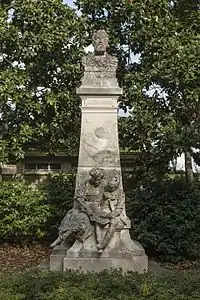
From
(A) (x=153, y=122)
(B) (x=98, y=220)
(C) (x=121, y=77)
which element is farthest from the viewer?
(C) (x=121, y=77)

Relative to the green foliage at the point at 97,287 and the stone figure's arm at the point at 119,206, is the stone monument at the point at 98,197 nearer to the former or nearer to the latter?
the stone figure's arm at the point at 119,206

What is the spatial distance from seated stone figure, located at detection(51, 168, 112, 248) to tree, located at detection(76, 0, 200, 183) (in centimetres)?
282

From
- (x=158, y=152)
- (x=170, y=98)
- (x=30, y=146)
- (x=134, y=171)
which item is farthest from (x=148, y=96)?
(x=30, y=146)

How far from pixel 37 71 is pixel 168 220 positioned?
3.98 m

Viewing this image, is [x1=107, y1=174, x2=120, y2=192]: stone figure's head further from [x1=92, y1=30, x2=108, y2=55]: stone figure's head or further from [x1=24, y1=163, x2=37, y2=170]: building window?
[x1=24, y1=163, x2=37, y2=170]: building window

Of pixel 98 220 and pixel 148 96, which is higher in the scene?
pixel 148 96

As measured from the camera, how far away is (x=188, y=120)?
11352 mm

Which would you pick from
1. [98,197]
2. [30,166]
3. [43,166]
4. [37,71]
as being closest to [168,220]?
[98,197]

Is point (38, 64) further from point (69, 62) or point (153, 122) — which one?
point (153, 122)

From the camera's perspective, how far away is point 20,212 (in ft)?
34.9

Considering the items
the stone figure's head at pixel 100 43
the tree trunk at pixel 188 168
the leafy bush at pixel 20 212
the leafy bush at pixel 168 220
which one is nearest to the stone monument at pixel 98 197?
the stone figure's head at pixel 100 43

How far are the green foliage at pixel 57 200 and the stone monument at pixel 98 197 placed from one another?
103 inches

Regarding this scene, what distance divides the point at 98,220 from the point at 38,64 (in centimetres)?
421

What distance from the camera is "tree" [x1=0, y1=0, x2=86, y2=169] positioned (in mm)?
10438
